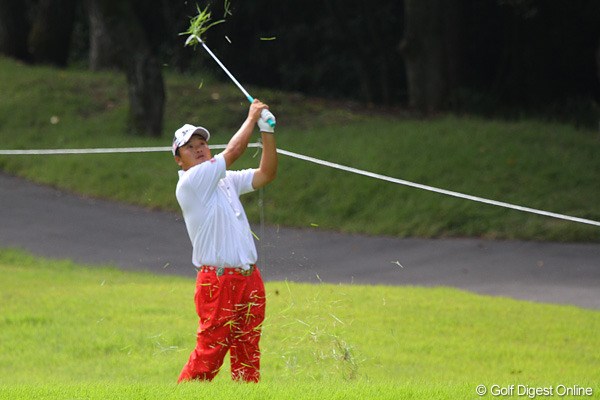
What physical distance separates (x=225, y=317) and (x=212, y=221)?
545 mm

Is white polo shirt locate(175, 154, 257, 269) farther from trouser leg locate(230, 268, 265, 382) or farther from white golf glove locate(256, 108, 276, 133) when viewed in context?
white golf glove locate(256, 108, 276, 133)

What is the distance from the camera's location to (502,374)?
8.50 m

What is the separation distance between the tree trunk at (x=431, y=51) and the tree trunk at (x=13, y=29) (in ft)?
29.5

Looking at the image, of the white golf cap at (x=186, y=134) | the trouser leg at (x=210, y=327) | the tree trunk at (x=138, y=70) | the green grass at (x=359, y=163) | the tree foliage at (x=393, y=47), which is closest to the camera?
the trouser leg at (x=210, y=327)

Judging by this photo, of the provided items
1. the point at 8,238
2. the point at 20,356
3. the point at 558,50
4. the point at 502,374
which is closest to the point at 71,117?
the point at 8,238

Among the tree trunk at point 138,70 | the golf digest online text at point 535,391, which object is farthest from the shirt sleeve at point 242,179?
the tree trunk at point 138,70

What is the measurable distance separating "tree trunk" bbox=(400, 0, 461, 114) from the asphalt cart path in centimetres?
704

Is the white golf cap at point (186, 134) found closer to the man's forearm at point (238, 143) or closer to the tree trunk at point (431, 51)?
the man's forearm at point (238, 143)

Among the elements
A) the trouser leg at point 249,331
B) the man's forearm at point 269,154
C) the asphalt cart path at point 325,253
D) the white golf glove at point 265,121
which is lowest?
the asphalt cart path at point 325,253

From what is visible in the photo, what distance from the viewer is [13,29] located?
26.6m

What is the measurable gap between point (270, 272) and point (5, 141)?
8.99 metres

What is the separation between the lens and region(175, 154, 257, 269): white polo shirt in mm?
6859

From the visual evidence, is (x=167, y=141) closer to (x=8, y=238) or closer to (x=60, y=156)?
(x=60, y=156)

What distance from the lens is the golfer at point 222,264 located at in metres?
6.84
